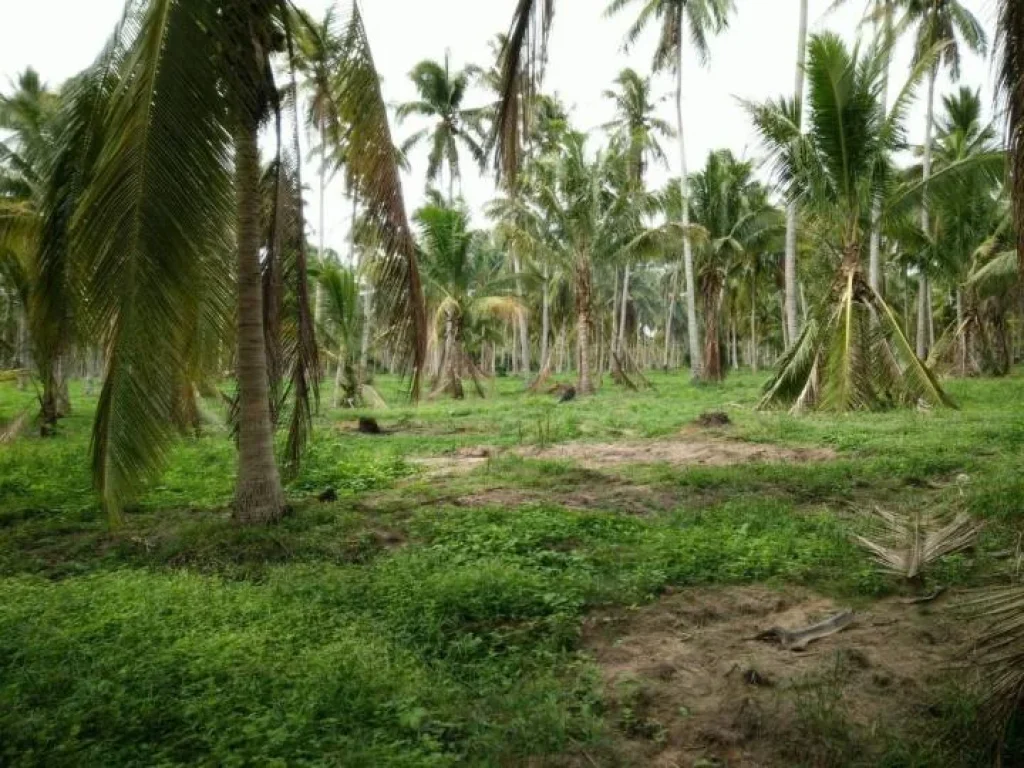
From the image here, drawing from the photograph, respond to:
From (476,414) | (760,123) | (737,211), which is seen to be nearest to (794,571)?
(760,123)

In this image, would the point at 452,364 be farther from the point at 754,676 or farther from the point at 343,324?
the point at 754,676

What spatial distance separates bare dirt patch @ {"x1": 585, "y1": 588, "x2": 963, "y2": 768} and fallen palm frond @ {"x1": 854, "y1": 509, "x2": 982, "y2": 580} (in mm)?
494

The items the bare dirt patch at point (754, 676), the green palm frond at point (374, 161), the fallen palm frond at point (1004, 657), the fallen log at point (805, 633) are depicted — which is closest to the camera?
the fallen palm frond at point (1004, 657)

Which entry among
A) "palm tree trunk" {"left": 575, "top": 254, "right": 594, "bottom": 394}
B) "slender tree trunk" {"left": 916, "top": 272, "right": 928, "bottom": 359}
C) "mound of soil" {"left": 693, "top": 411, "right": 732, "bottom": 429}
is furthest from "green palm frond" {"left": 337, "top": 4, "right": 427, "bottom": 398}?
"slender tree trunk" {"left": 916, "top": 272, "right": 928, "bottom": 359}

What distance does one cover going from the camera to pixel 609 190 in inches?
806

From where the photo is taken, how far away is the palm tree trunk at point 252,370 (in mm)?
5988

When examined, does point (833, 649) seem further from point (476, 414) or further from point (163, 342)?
point (476, 414)

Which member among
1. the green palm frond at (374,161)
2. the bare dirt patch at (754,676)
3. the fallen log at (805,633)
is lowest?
the bare dirt patch at (754,676)

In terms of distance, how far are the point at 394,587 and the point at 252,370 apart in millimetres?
2491

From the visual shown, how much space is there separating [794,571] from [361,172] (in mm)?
4639

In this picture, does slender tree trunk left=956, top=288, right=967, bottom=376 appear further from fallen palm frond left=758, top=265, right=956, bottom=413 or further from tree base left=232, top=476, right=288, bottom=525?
tree base left=232, top=476, right=288, bottom=525

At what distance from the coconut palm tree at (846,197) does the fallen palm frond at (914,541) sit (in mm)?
7064

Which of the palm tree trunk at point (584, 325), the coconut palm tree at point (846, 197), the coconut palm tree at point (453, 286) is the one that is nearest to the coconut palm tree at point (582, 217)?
the palm tree trunk at point (584, 325)

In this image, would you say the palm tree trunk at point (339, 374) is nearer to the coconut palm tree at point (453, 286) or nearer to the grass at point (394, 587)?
the coconut palm tree at point (453, 286)
